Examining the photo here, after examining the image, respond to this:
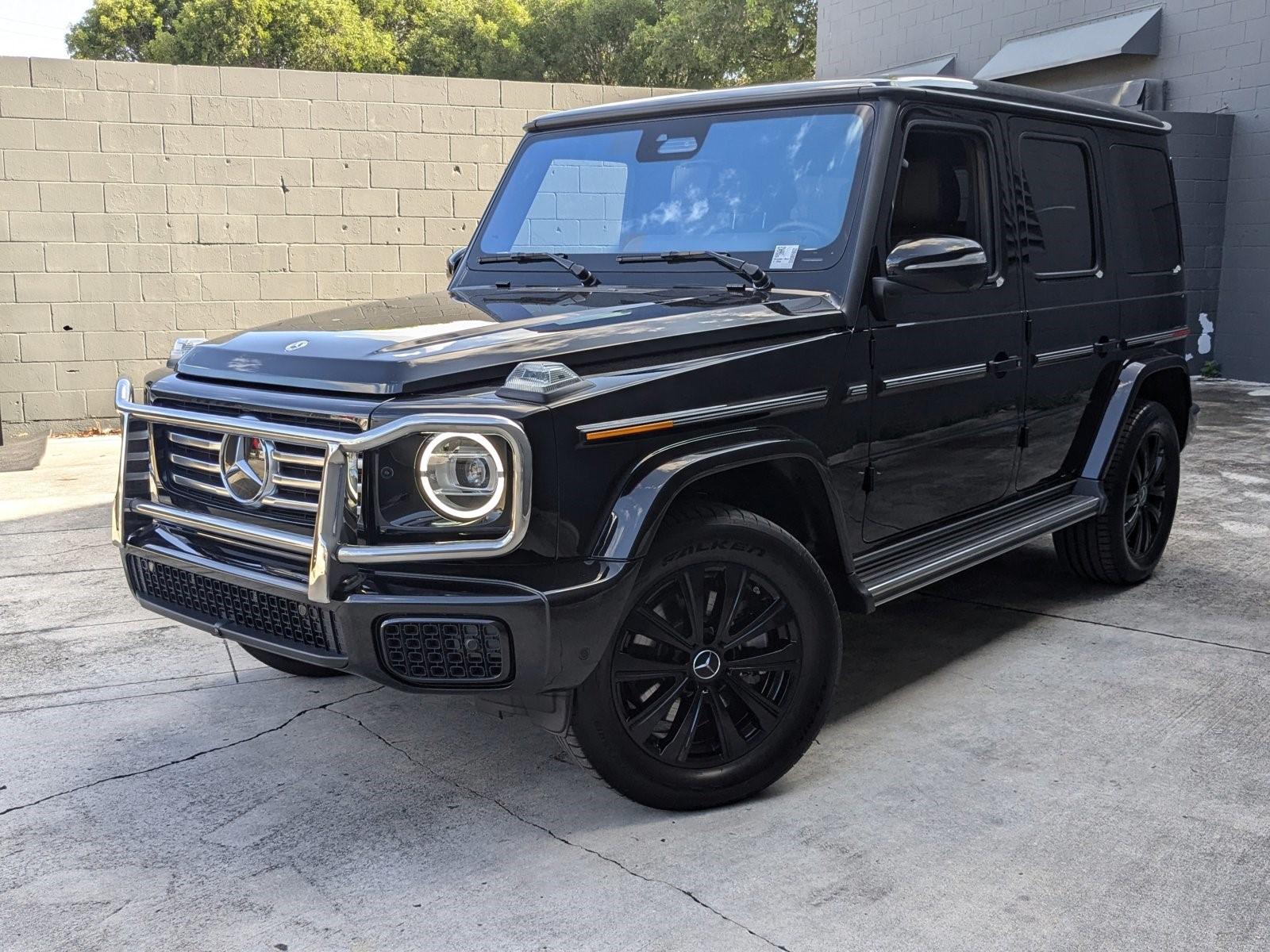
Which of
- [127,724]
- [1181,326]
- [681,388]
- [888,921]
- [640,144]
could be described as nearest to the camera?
[888,921]

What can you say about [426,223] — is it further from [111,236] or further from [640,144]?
[640,144]

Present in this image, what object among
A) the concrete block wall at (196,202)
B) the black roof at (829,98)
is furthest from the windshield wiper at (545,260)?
the concrete block wall at (196,202)

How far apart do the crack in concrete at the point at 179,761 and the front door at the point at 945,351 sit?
5.92 ft

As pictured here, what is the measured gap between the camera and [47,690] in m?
4.39

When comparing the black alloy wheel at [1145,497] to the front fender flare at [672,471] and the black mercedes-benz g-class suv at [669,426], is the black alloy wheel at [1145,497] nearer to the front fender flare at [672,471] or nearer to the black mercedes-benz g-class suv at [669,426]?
the black mercedes-benz g-class suv at [669,426]

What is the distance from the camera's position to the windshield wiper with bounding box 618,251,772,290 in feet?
12.6

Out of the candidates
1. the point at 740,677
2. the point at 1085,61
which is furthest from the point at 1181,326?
the point at 1085,61

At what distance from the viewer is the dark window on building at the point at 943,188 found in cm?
402

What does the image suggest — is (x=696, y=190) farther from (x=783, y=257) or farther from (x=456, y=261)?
(x=456, y=261)

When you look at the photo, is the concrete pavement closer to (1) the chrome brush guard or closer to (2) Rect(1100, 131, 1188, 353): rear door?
(1) the chrome brush guard

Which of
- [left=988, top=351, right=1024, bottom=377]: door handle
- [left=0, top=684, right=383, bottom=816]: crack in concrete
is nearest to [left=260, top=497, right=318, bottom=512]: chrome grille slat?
[left=0, top=684, right=383, bottom=816]: crack in concrete

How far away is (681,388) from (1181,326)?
3625mm

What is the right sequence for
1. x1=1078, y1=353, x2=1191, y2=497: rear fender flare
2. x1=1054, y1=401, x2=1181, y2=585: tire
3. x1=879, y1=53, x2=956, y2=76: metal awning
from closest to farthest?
x1=1078, y1=353, x2=1191, y2=497: rear fender flare, x1=1054, y1=401, x2=1181, y2=585: tire, x1=879, y1=53, x2=956, y2=76: metal awning

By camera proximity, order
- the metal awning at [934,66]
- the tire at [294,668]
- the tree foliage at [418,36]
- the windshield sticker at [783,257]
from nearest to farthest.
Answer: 1. the windshield sticker at [783,257]
2. the tire at [294,668]
3. the metal awning at [934,66]
4. the tree foliage at [418,36]
